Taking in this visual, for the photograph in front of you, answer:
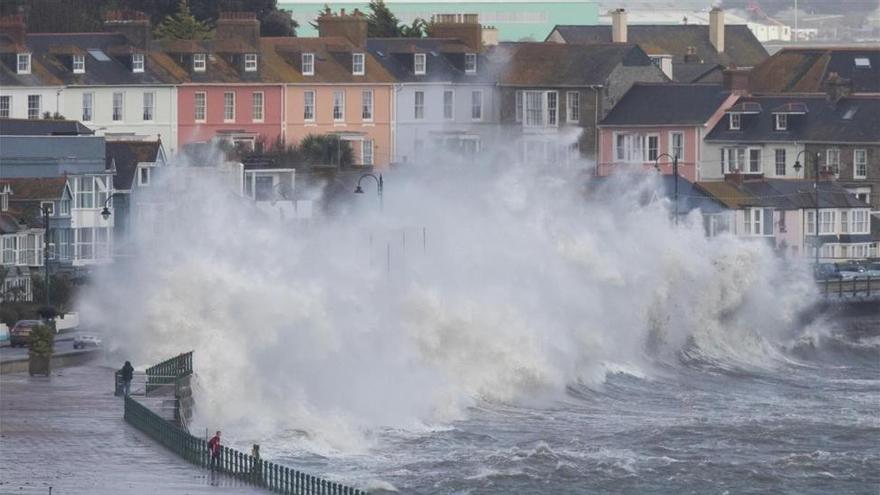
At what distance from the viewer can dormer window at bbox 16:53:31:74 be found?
299ft

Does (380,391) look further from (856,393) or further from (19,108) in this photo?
(19,108)

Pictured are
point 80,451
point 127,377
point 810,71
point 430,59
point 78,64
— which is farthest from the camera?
point 810,71

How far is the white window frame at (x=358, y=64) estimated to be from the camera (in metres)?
103

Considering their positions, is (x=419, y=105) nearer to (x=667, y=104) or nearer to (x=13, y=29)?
(x=667, y=104)

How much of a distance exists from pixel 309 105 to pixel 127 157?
59.5 ft

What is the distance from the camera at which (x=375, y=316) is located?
64.0 metres

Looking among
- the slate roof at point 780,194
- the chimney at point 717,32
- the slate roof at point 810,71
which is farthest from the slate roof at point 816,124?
the chimney at point 717,32

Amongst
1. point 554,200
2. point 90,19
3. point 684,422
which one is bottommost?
point 684,422

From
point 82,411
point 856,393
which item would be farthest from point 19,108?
point 82,411

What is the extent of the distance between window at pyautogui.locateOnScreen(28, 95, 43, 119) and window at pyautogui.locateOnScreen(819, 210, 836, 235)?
26.7 metres

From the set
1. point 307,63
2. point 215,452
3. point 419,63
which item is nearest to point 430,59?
point 419,63

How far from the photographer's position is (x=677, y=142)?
10412 cm

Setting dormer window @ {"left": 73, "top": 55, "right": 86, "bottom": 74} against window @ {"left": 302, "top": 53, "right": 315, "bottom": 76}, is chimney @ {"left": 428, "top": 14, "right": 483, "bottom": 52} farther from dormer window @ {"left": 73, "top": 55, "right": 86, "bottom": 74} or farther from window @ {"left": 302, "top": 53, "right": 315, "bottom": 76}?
dormer window @ {"left": 73, "top": 55, "right": 86, "bottom": 74}

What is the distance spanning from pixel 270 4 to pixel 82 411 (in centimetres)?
7261
